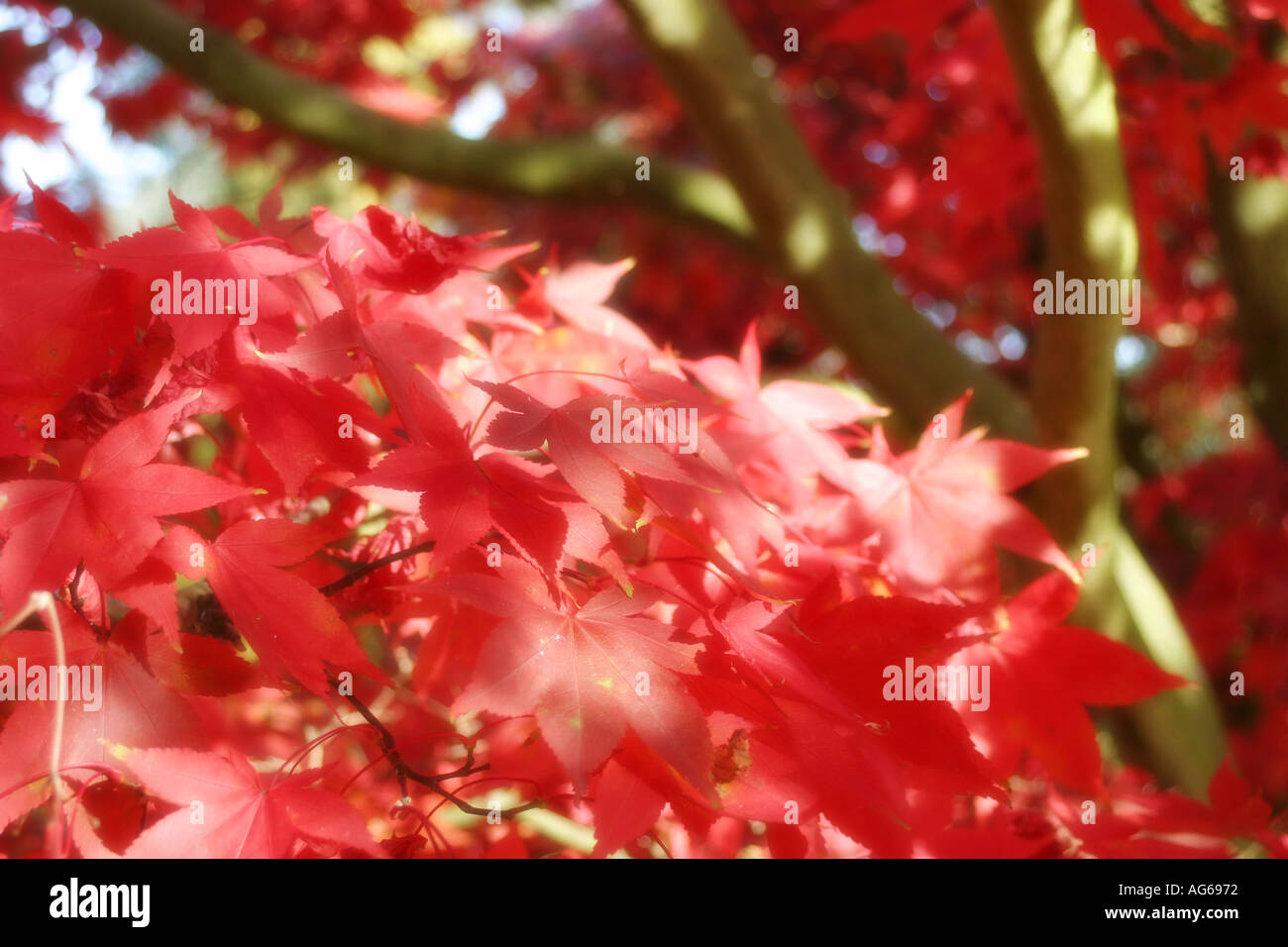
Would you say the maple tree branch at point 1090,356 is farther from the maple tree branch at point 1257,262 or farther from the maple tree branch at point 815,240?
the maple tree branch at point 1257,262

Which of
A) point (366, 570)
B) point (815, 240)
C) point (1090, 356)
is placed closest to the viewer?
point (366, 570)

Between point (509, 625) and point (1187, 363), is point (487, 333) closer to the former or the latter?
point (509, 625)

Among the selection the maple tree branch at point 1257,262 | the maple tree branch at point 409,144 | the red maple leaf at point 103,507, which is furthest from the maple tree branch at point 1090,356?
the red maple leaf at point 103,507

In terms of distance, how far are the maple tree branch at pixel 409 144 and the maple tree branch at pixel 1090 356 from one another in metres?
0.78

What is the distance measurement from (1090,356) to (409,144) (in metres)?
1.26

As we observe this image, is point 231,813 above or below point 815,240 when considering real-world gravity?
below

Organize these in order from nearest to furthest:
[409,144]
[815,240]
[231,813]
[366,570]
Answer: [231,813]
[366,570]
[815,240]
[409,144]

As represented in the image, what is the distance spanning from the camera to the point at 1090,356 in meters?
1.19

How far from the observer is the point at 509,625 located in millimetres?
581

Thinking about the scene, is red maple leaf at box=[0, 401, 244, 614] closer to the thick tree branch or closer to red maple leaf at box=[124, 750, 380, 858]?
red maple leaf at box=[124, 750, 380, 858]

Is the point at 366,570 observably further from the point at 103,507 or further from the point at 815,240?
the point at 815,240

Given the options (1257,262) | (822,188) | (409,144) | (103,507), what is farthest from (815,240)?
(103,507)
